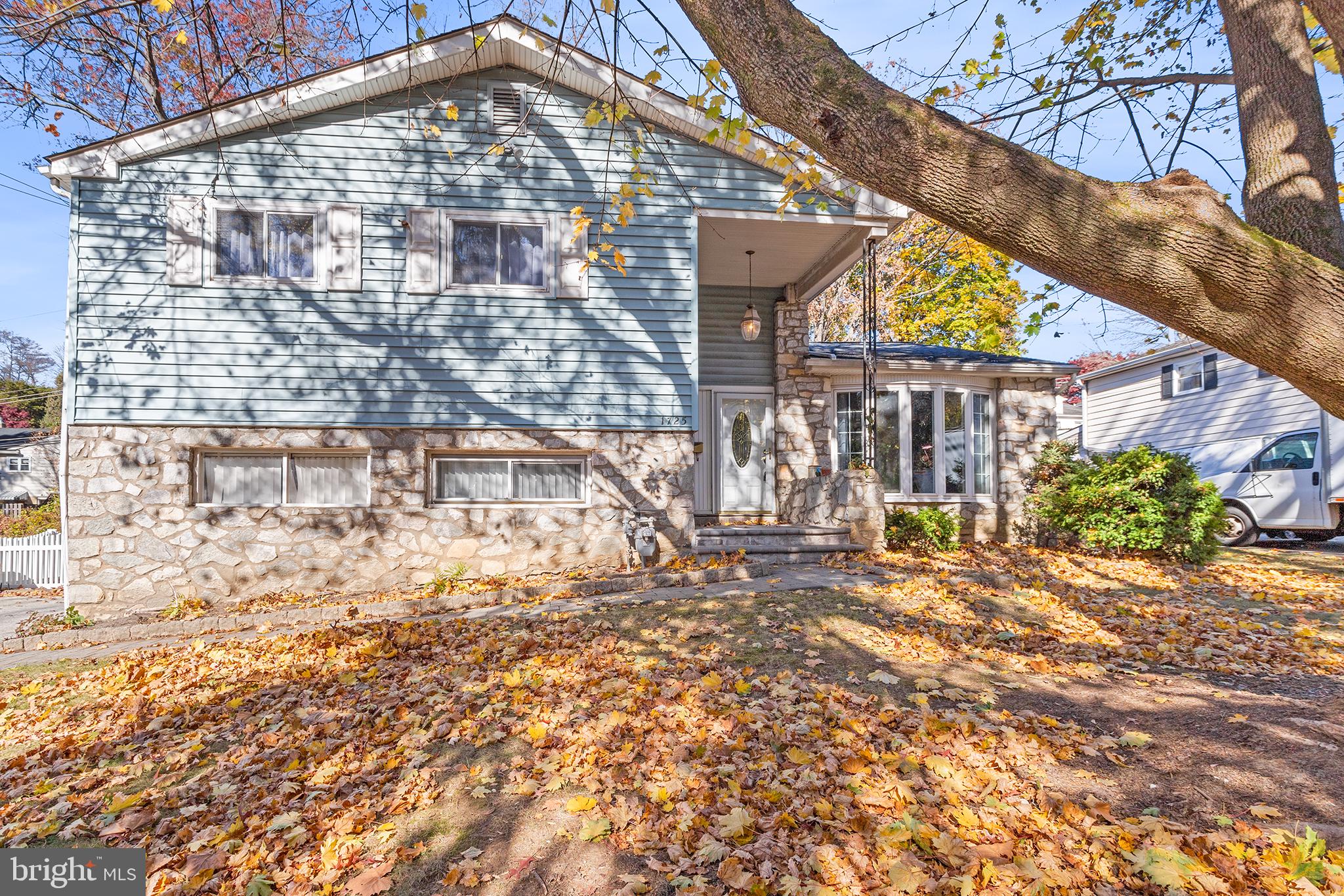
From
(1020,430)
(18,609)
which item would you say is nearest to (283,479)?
(18,609)

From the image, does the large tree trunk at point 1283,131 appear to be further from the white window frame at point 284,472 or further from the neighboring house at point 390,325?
the white window frame at point 284,472

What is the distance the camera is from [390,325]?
341 inches

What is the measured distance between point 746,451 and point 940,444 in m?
3.15

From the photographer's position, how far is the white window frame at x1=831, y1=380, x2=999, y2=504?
10.9m

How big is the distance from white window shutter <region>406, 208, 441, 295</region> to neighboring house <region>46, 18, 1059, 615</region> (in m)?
0.03

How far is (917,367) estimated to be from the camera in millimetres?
10836

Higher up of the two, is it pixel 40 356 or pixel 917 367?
pixel 40 356

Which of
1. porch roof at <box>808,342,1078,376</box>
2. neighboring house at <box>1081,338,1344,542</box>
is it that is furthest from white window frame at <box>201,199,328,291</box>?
neighboring house at <box>1081,338,1344,542</box>

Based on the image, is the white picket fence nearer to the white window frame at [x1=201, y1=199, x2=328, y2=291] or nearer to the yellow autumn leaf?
the white window frame at [x1=201, y1=199, x2=328, y2=291]

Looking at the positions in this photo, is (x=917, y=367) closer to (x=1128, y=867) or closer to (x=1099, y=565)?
(x=1099, y=565)

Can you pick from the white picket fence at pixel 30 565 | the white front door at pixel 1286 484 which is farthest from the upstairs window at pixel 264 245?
the white front door at pixel 1286 484

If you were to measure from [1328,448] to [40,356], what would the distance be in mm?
64586

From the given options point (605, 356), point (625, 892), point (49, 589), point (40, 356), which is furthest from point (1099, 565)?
point (40, 356)

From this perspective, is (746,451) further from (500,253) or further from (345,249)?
(345,249)
